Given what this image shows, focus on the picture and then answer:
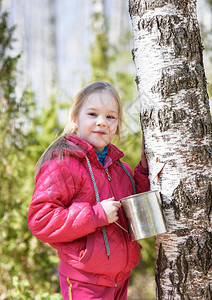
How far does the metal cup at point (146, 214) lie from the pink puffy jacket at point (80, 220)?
16 cm

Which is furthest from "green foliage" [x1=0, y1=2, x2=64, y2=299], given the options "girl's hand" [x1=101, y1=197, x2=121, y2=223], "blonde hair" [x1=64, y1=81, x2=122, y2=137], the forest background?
"girl's hand" [x1=101, y1=197, x2=121, y2=223]

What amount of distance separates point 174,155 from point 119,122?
0.57 m

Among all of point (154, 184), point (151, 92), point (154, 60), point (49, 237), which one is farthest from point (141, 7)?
point (49, 237)

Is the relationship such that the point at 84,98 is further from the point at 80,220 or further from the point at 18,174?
the point at 18,174

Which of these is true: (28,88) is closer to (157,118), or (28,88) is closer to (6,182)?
(6,182)

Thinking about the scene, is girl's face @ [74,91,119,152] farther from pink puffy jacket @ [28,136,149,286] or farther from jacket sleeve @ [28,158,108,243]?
jacket sleeve @ [28,158,108,243]

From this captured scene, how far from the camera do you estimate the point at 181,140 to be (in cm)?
173

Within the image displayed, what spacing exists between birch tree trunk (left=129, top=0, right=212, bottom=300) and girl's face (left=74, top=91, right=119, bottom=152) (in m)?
0.32

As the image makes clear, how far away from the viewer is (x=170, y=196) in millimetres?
1737

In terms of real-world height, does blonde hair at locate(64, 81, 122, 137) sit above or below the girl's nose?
above

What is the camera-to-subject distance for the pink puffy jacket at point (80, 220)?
1.71 metres

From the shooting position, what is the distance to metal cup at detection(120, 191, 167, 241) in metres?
1.66

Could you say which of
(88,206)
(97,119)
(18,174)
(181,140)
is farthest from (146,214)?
(18,174)

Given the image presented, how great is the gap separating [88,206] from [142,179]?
485mm
